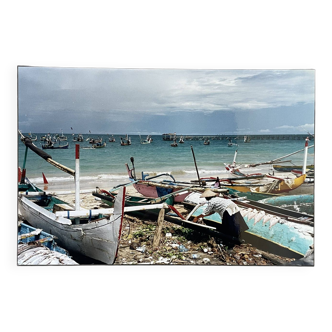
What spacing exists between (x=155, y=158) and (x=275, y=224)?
1669 mm

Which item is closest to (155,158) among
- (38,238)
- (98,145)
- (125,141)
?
(125,141)

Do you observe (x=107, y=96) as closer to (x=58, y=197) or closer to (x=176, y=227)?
(x=58, y=197)

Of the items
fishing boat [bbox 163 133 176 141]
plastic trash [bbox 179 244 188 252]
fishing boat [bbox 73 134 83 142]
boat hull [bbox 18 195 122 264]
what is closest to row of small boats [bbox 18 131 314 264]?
boat hull [bbox 18 195 122 264]

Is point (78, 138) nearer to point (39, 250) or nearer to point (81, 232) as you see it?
point (81, 232)

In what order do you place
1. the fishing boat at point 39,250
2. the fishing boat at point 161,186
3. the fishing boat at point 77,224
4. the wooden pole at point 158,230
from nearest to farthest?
the fishing boat at point 77,224
the fishing boat at point 39,250
the wooden pole at point 158,230
the fishing boat at point 161,186

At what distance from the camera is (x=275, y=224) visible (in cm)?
376

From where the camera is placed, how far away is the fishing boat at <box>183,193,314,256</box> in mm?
3660

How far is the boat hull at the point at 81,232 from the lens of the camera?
3590 millimetres

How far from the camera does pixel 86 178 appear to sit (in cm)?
385

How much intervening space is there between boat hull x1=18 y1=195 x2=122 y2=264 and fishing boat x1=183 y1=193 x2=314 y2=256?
1.04m

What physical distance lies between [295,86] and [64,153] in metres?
2.92

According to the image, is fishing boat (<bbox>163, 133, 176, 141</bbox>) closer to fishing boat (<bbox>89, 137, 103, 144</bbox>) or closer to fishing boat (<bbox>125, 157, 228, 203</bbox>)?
fishing boat (<bbox>125, 157, 228, 203</bbox>)

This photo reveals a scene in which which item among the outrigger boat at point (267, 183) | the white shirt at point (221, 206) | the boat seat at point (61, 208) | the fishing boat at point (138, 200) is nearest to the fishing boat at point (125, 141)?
the fishing boat at point (138, 200)

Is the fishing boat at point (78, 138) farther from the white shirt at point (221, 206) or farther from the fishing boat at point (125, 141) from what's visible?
the white shirt at point (221, 206)
